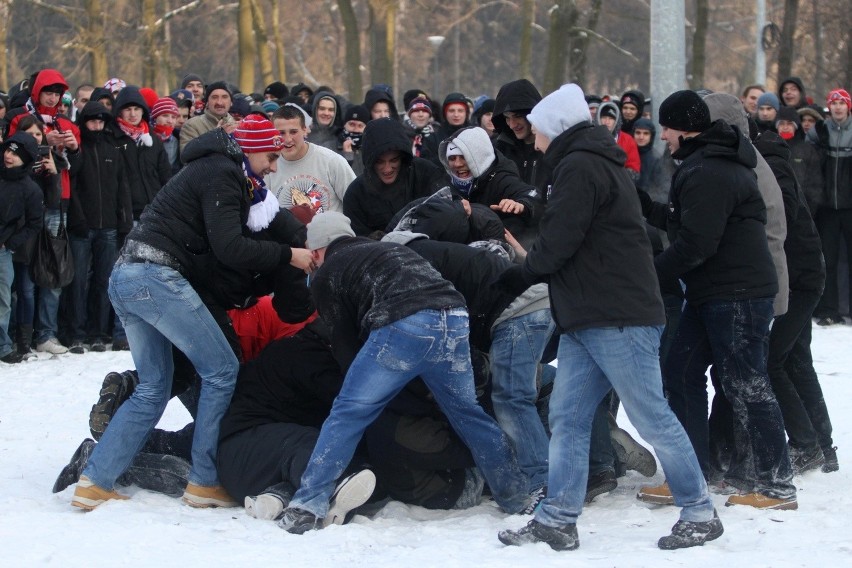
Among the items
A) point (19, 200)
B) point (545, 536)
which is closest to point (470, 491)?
point (545, 536)

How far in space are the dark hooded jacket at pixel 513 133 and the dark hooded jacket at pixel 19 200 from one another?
12.9 feet

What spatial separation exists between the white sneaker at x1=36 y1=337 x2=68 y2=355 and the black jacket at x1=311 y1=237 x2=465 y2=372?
507 cm

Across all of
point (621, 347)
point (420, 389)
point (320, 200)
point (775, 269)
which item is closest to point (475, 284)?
point (420, 389)

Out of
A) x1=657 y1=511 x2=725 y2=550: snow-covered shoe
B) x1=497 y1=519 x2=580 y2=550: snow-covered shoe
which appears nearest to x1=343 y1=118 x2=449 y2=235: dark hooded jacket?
x1=497 y1=519 x2=580 y2=550: snow-covered shoe

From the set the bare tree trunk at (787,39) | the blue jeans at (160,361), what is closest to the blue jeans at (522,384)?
the blue jeans at (160,361)

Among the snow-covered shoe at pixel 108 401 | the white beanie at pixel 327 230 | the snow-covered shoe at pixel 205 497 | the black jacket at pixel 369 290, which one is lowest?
the snow-covered shoe at pixel 205 497

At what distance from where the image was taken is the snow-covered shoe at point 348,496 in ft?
17.0

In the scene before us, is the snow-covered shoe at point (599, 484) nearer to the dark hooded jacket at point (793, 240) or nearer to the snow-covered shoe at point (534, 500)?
the snow-covered shoe at point (534, 500)

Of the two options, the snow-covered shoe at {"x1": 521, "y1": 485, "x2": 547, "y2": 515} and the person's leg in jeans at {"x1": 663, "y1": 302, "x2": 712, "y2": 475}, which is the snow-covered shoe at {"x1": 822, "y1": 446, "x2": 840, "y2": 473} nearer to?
the person's leg in jeans at {"x1": 663, "y1": 302, "x2": 712, "y2": 475}

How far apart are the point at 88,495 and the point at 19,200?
4.27 metres

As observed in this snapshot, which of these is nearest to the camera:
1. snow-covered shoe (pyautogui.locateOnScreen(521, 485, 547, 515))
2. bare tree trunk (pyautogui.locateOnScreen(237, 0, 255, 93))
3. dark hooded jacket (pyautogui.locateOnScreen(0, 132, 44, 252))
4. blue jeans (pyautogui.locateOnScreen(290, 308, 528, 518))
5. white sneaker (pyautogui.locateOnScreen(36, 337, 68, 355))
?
blue jeans (pyautogui.locateOnScreen(290, 308, 528, 518))

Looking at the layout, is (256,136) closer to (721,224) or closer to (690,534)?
(721,224)

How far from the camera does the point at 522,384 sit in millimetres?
5547

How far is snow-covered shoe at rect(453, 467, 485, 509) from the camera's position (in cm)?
563
